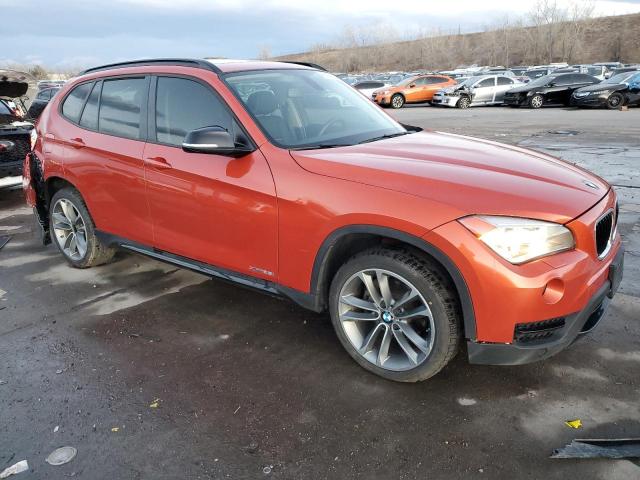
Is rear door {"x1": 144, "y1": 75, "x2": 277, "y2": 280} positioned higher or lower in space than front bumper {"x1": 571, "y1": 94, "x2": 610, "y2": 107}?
higher

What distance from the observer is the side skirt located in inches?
129

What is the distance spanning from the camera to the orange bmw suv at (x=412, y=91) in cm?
2608

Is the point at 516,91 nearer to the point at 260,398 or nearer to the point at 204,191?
the point at 204,191

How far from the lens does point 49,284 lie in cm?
477

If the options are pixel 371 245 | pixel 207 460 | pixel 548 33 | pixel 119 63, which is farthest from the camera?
pixel 548 33

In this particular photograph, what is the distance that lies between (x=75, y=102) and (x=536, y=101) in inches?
846

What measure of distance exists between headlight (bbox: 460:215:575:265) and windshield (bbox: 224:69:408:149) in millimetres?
1228

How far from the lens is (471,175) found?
2.85 meters

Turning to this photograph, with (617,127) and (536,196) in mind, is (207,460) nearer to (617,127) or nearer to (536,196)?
(536,196)

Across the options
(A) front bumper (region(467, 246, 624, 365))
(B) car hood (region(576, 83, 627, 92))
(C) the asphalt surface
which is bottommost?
(C) the asphalt surface

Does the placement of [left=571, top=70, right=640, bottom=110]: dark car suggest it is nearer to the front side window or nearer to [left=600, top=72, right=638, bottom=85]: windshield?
[left=600, top=72, right=638, bottom=85]: windshield

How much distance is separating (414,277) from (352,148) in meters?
0.99

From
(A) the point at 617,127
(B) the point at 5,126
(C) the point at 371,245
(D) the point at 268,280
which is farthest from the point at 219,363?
(A) the point at 617,127

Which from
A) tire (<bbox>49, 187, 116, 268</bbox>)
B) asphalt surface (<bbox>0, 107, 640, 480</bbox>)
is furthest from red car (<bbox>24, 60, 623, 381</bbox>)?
asphalt surface (<bbox>0, 107, 640, 480</bbox>)
